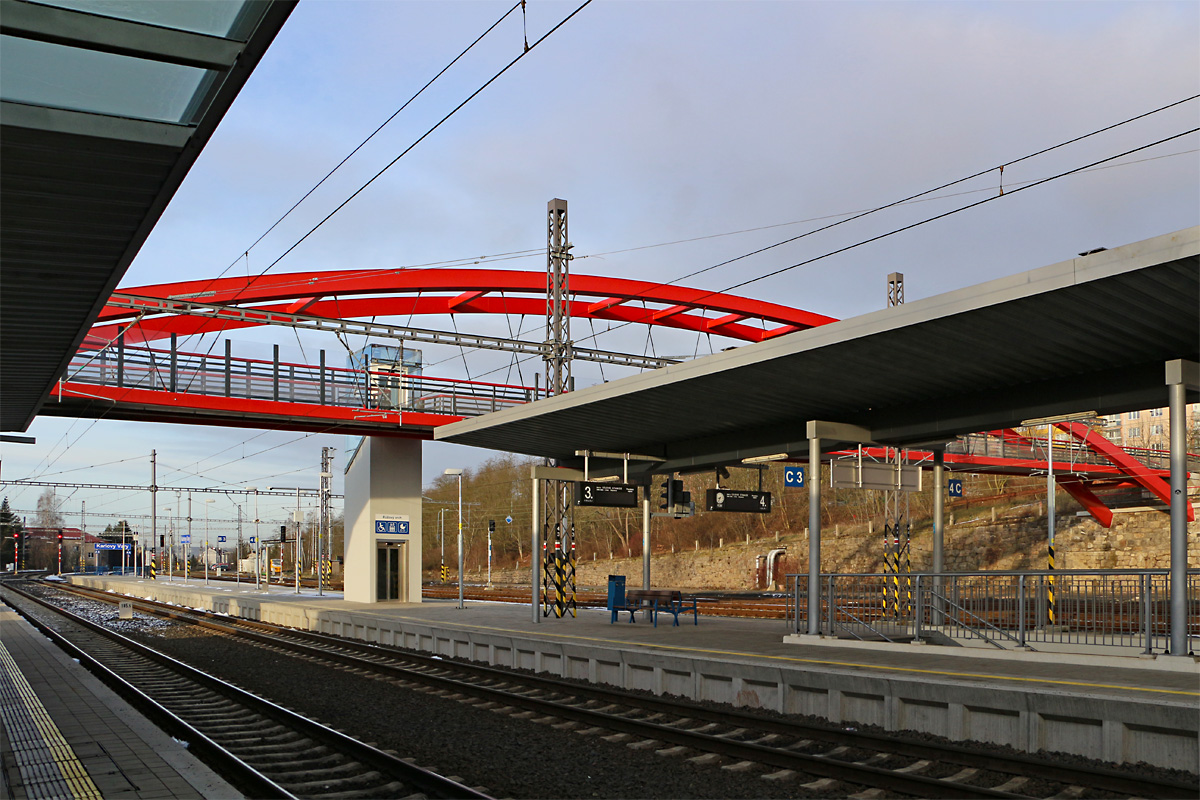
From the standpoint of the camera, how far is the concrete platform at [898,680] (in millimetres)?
8422

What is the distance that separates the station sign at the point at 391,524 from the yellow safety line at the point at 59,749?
661 inches

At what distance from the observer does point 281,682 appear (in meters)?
15.7

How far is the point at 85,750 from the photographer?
378 inches

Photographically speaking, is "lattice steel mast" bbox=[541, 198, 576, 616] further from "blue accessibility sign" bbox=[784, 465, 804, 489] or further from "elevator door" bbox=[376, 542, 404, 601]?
"elevator door" bbox=[376, 542, 404, 601]

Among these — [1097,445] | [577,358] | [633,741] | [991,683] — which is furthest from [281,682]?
[1097,445]

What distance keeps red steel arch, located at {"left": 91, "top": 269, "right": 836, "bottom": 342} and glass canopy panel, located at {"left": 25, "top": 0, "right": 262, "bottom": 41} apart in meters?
21.1

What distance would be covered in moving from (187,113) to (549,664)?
11.1m

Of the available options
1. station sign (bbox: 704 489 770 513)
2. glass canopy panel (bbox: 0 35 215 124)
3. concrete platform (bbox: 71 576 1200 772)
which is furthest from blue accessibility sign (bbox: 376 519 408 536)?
glass canopy panel (bbox: 0 35 215 124)

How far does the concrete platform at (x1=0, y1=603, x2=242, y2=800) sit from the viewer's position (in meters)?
7.93

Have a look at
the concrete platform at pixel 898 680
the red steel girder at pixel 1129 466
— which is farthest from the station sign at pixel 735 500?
the red steel girder at pixel 1129 466

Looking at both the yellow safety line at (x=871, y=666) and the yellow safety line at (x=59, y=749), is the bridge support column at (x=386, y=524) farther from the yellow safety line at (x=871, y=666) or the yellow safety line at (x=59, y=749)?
the yellow safety line at (x=59, y=749)

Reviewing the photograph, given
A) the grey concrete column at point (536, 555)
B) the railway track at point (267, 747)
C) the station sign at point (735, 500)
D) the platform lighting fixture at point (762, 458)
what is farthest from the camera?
the grey concrete column at point (536, 555)

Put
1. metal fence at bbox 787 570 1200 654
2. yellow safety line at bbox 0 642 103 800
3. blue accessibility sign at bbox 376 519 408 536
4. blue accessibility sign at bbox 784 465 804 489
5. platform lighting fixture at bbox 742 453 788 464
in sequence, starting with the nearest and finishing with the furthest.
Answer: yellow safety line at bbox 0 642 103 800
metal fence at bbox 787 570 1200 654
platform lighting fixture at bbox 742 453 788 464
blue accessibility sign at bbox 784 465 804 489
blue accessibility sign at bbox 376 519 408 536

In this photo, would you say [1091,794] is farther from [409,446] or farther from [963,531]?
[963,531]
